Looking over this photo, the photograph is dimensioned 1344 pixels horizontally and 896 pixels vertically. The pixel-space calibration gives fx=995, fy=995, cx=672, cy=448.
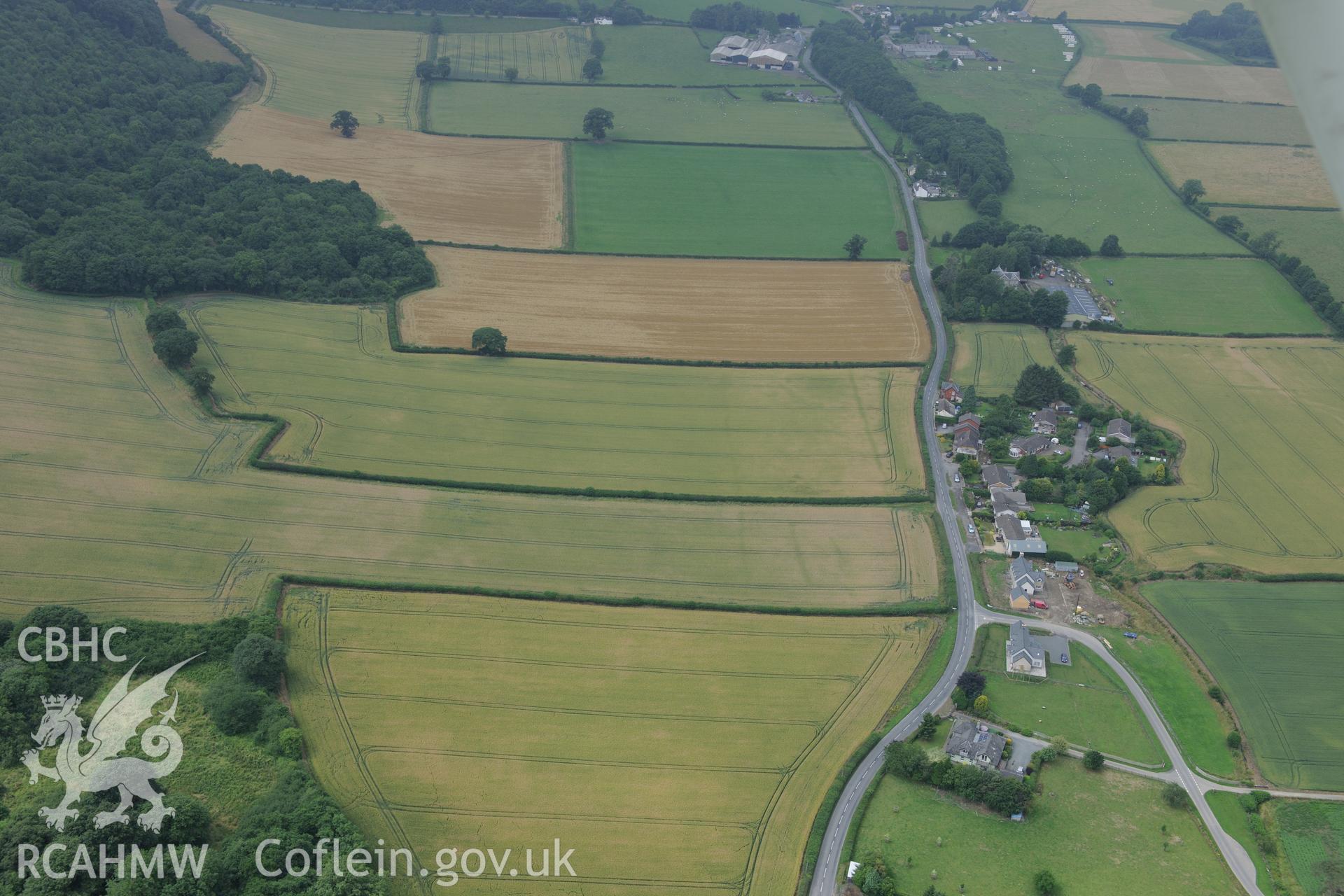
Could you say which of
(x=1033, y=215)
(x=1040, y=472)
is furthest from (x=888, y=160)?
(x=1040, y=472)

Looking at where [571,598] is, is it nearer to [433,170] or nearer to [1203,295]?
[433,170]

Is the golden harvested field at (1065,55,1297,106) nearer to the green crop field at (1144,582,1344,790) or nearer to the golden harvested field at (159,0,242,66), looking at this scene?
the green crop field at (1144,582,1344,790)

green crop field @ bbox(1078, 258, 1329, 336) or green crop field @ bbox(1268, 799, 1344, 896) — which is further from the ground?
green crop field @ bbox(1078, 258, 1329, 336)

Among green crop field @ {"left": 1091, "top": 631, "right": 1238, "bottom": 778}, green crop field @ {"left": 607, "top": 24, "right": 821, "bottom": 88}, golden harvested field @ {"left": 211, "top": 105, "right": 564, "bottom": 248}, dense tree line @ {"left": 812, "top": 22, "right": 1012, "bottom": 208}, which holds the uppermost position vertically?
dense tree line @ {"left": 812, "top": 22, "right": 1012, "bottom": 208}

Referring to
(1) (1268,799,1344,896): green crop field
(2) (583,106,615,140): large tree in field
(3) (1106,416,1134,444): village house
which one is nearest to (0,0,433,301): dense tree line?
(2) (583,106,615,140): large tree in field

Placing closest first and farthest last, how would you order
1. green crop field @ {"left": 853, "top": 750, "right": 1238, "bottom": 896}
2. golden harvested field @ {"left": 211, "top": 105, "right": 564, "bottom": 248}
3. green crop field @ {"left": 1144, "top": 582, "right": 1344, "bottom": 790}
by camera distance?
green crop field @ {"left": 853, "top": 750, "right": 1238, "bottom": 896}
green crop field @ {"left": 1144, "top": 582, "right": 1344, "bottom": 790}
golden harvested field @ {"left": 211, "top": 105, "right": 564, "bottom": 248}

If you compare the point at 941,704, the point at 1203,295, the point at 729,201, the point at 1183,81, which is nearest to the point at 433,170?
the point at 729,201

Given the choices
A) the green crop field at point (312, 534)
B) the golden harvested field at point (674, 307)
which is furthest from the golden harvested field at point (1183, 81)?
the green crop field at point (312, 534)

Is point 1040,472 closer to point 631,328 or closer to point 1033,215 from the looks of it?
point 631,328
